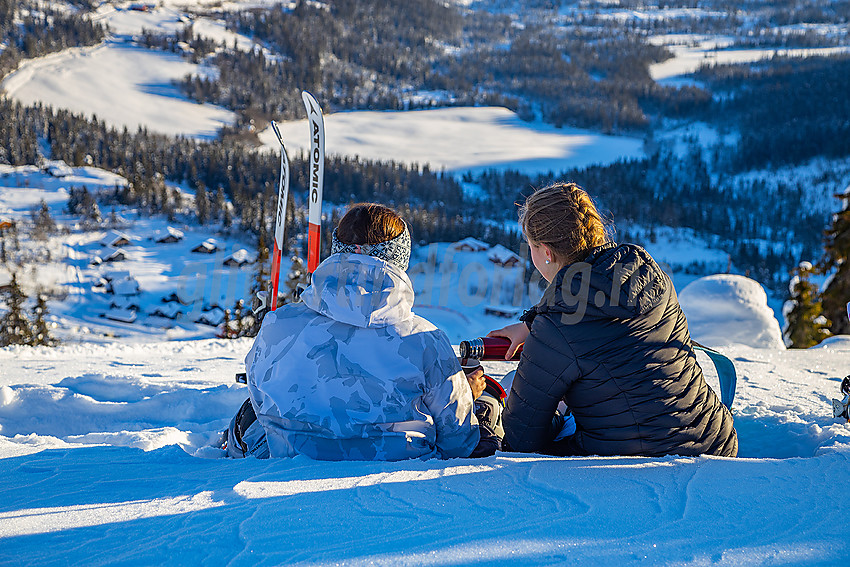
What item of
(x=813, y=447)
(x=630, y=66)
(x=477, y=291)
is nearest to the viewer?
(x=813, y=447)

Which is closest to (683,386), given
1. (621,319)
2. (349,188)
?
(621,319)

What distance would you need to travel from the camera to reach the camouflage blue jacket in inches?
68.5

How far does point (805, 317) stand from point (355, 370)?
57.5ft

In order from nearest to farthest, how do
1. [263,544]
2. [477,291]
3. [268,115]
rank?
1. [263,544]
2. [477,291]
3. [268,115]

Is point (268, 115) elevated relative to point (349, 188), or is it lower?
elevated

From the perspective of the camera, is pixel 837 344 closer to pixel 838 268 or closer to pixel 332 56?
pixel 838 268

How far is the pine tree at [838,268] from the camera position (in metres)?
13.6

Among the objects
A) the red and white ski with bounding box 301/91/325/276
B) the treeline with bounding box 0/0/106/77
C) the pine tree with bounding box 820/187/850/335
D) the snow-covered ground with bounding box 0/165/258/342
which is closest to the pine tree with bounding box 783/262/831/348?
the pine tree with bounding box 820/187/850/335

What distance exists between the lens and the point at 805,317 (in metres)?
15.5

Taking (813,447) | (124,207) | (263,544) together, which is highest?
(263,544)

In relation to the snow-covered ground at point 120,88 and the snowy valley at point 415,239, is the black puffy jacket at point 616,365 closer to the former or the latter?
the snowy valley at point 415,239

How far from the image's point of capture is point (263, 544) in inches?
54.9

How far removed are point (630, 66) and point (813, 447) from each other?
535 feet

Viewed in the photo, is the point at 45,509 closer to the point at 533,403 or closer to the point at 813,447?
the point at 533,403
